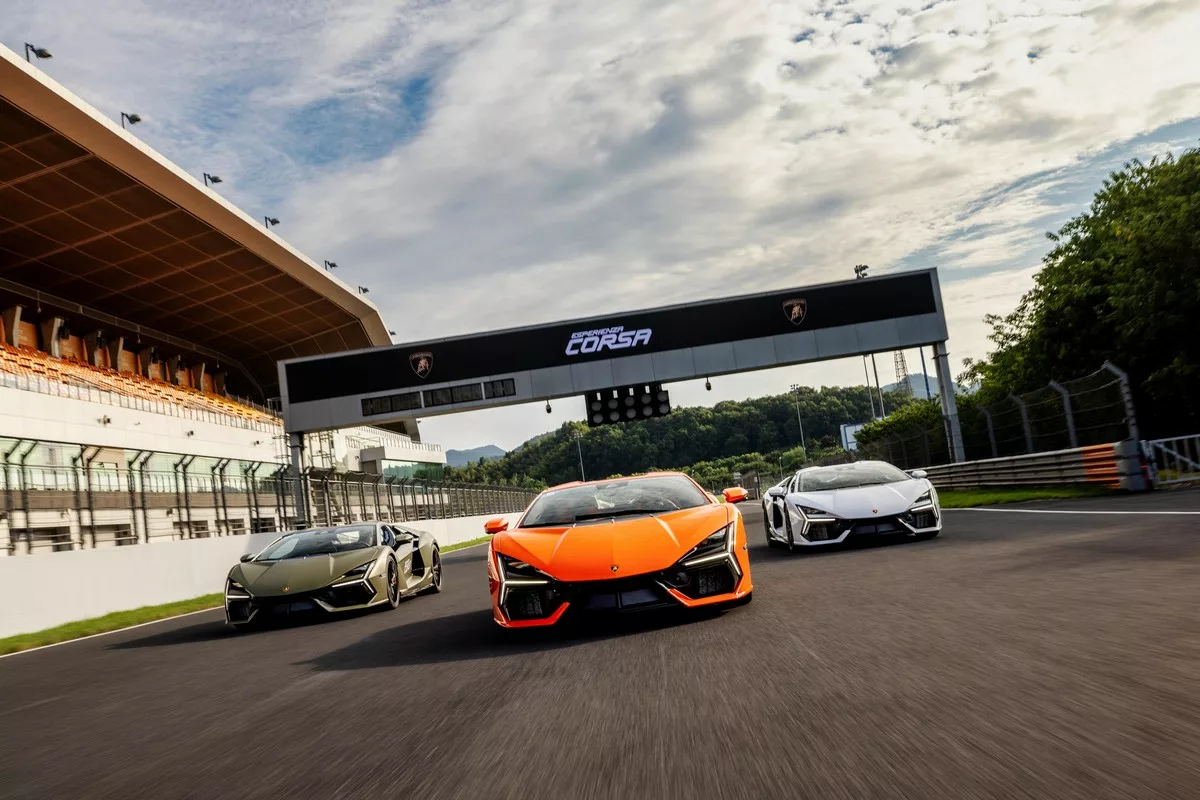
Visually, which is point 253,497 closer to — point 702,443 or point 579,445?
point 579,445

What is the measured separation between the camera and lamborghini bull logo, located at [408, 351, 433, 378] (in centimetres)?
3622

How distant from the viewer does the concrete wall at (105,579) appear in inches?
537

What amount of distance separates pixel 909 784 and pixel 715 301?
32287 mm

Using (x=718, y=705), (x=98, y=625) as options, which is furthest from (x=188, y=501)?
(x=718, y=705)

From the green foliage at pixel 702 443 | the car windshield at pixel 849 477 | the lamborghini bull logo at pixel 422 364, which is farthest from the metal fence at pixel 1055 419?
the green foliage at pixel 702 443

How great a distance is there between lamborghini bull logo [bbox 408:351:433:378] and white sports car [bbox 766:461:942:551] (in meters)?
24.4

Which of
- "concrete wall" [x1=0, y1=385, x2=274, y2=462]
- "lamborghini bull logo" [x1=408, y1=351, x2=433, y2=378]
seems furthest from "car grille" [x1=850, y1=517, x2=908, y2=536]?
"lamborghini bull logo" [x1=408, y1=351, x2=433, y2=378]

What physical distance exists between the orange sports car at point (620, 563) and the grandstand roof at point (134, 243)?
2422 centimetres

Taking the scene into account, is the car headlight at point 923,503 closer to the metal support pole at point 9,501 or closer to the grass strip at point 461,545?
the metal support pole at point 9,501

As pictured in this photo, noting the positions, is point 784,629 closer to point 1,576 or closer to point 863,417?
point 1,576

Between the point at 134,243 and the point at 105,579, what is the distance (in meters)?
26.7

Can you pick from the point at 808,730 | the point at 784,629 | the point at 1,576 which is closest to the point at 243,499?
the point at 1,576

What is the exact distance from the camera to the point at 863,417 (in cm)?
12788

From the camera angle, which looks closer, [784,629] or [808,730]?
[808,730]
